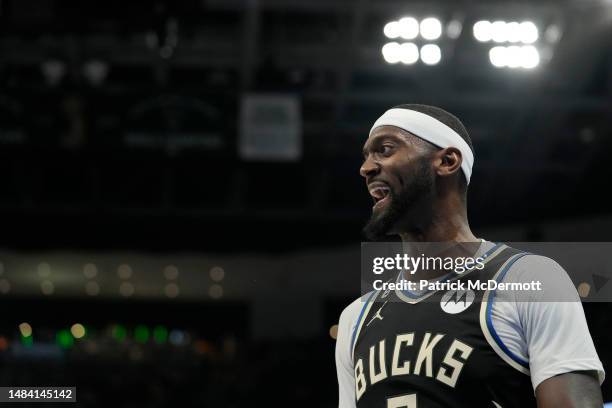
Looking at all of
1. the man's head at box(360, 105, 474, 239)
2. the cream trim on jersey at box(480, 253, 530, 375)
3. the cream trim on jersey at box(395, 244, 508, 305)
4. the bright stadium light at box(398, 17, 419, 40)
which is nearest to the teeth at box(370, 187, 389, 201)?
the man's head at box(360, 105, 474, 239)

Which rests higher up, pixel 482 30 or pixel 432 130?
pixel 482 30

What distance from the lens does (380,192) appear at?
92.7 inches

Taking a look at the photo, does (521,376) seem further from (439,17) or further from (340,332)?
(439,17)

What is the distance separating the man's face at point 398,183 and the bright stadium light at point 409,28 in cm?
1175

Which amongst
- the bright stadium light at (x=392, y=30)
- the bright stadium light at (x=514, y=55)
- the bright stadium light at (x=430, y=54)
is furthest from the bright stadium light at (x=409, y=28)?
→ the bright stadium light at (x=514, y=55)

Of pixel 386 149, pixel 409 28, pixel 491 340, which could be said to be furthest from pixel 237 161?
pixel 491 340

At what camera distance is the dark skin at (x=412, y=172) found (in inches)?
92.6

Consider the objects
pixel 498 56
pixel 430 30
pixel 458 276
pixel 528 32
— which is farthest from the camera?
pixel 430 30

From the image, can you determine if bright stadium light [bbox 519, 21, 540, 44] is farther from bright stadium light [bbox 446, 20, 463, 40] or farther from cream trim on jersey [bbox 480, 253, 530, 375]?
cream trim on jersey [bbox 480, 253, 530, 375]

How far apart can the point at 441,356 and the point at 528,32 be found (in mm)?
12091

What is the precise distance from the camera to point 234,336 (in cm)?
2469

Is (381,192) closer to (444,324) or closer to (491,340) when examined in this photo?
(444,324)

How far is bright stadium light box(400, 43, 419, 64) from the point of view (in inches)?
537

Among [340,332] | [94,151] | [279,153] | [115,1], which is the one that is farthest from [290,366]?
[340,332]
